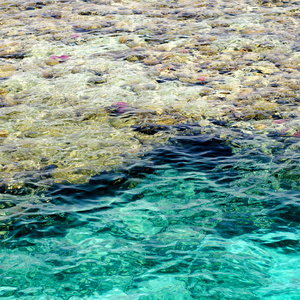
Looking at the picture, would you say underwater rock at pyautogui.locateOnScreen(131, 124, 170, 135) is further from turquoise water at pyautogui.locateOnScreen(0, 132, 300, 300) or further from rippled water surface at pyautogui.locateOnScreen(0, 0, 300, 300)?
turquoise water at pyautogui.locateOnScreen(0, 132, 300, 300)

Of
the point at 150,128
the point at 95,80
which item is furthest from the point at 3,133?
the point at 95,80

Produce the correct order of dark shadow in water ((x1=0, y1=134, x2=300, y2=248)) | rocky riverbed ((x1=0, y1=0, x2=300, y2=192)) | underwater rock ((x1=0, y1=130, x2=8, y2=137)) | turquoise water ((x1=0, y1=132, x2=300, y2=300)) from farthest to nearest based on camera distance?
1. underwater rock ((x1=0, y1=130, x2=8, y2=137))
2. rocky riverbed ((x1=0, y1=0, x2=300, y2=192))
3. dark shadow in water ((x1=0, y1=134, x2=300, y2=248))
4. turquoise water ((x1=0, y1=132, x2=300, y2=300))

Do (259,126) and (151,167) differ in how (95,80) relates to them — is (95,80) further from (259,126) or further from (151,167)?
(259,126)

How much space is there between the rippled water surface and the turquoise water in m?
0.02

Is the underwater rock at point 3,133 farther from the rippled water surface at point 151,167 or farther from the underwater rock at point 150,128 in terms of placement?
the underwater rock at point 150,128

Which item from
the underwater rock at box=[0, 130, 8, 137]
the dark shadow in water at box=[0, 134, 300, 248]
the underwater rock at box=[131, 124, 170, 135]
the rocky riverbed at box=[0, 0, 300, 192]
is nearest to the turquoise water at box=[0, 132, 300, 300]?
the dark shadow in water at box=[0, 134, 300, 248]

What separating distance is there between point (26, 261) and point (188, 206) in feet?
6.86

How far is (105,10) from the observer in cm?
1342

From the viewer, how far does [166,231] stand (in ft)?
15.1

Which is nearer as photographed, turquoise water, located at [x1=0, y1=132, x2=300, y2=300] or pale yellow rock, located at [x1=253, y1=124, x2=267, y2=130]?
turquoise water, located at [x1=0, y1=132, x2=300, y2=300]

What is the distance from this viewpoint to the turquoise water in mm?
3898

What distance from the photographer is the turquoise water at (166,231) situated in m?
3.90

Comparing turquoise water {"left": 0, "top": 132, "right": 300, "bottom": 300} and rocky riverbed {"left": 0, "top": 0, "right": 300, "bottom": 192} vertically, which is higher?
rocky riverbed {"left": 0, "top": 0, "right": 300, "bottom": 192}

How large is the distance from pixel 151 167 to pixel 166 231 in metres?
1.36
